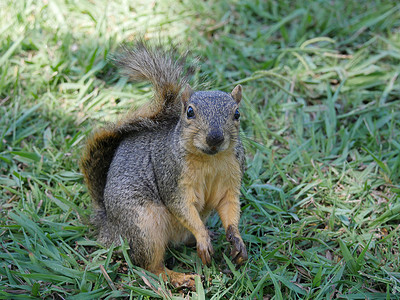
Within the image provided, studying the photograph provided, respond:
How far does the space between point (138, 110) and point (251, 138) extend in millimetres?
938

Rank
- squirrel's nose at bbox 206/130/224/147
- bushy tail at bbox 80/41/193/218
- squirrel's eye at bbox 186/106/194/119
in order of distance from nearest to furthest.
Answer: squirrel's nose at bbox 206/130/224/147 → squirrel's eye at bbox 186/106/194/119 → bushy tail at bbox 80/41/193/218

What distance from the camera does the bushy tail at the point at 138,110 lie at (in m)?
2.53

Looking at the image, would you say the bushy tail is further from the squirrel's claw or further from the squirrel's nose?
the squirrel's claw

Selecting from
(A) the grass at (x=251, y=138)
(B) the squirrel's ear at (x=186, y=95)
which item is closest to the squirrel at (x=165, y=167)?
(B) the squirrel's ear at (x=186, y=95)

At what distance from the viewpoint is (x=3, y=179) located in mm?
2914

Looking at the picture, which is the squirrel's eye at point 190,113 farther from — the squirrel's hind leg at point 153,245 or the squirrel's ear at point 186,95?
the squirrel's hind leg at point 153,245

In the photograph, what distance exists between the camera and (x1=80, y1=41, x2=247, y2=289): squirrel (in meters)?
2.22

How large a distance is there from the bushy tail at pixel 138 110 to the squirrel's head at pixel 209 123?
10.7 inches

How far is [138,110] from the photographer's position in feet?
8.63

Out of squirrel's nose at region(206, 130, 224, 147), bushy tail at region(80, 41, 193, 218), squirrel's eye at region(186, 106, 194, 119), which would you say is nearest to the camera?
squirrel's nose at region(206, 130, 224, 147)

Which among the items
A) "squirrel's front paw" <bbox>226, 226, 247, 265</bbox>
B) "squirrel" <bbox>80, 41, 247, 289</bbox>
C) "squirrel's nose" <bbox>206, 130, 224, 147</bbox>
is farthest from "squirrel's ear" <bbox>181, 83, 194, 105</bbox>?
"squirrel's front paw" <bbox>226, 226, 247, 265</bbox>

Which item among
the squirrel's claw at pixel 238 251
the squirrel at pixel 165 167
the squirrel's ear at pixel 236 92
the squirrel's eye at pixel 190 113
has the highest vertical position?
the squirrel's ear at pixel 236 92

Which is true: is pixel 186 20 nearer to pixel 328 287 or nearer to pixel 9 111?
pixel 9 111

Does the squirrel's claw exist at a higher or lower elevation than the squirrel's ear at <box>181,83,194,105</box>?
lower
